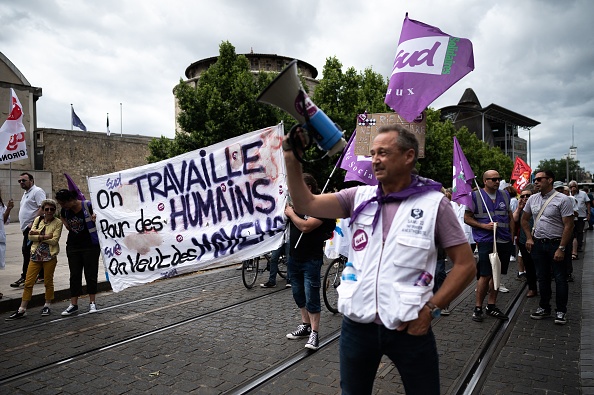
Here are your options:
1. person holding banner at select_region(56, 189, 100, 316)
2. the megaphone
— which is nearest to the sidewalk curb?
person holding banner at select_region(56, 189, 100, 316)

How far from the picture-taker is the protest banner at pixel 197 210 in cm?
546

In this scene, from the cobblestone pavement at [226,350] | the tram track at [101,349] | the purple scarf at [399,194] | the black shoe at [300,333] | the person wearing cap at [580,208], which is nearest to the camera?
the purple scarf at [399,194]

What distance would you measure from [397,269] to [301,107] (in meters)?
0.94

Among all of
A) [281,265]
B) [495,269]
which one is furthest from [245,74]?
[495,269]

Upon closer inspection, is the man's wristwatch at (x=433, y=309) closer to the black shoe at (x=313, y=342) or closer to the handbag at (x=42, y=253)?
the black shoe at (x=313, y=342)

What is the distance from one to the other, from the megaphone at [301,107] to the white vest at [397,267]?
1.66 feet

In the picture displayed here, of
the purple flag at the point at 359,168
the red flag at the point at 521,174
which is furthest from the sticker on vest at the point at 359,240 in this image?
the red flag at the point at 521,174

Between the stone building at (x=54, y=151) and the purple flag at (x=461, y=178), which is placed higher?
the stone building at (x=54, y=151)

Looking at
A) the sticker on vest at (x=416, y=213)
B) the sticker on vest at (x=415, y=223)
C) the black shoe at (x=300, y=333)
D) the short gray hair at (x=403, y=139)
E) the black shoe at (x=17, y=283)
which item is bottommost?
the black shoe at (x=300, y=333)

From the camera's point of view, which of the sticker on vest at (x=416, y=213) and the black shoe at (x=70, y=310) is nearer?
the sticker on vest at (x=416, y=213)

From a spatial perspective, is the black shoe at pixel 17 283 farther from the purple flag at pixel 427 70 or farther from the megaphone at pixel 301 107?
the megaphone at pixel 301 107

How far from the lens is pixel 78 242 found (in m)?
6.88

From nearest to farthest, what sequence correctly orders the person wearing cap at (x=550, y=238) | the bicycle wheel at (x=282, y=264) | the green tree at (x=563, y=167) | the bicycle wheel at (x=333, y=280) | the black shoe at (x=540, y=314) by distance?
the person wearing cap at (x=550, y=238)
the black shoe at (x=540, y=314)
the bicycle wheel at (x=333, y=280)
the bicycle wheel at (x=282, y=264)
the green tree at (x=563, y=167)

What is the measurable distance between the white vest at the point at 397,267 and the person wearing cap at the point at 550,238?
15.0ft
